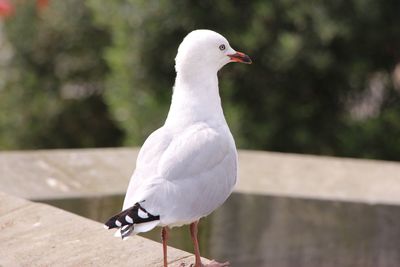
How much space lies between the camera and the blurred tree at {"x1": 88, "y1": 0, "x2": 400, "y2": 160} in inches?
239

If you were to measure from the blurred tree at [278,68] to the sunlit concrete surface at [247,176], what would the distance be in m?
1.14

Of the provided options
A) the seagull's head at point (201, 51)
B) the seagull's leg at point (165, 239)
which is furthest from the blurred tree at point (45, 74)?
the seagull's leg at point (165, 239)

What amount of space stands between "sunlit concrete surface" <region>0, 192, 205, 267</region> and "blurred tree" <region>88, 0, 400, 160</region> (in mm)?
2490

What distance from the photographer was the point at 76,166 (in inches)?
195

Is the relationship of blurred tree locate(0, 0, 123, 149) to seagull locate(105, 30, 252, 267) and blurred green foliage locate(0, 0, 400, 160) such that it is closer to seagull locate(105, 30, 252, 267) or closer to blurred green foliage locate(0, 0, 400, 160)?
blurred green foliage locate(0, 0, 400, 160)

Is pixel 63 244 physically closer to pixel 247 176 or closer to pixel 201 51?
pixel 201 51

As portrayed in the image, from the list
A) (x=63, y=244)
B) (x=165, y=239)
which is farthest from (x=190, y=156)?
(x=63, y=244)

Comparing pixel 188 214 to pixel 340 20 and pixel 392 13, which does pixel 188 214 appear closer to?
pixel 340 20

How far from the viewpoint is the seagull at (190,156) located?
295cm

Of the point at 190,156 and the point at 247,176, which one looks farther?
the point at 247,176

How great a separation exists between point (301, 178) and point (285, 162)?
268mm

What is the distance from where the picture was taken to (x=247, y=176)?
4922mm

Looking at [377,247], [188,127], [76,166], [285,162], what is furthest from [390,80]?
[188,127]

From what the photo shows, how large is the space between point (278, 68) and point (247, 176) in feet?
4.92
